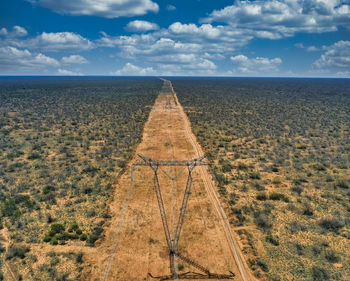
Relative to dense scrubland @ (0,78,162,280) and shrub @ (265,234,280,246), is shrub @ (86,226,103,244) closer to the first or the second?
dense scrubland @ (0,78,162,280)

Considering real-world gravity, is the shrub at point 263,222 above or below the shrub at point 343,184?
below

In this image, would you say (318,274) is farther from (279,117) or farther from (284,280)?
(279,117)

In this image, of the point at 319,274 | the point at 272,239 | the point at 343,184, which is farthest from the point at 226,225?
the point at 343,184

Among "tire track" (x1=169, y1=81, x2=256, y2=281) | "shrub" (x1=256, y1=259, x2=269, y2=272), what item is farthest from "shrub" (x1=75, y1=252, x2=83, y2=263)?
"shrub" (x1=256, y1=259, x2=269, y2=272)

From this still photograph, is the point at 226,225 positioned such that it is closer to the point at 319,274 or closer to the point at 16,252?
the point at 319,274

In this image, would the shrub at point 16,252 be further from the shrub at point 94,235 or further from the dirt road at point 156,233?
the dirt road at point 156,233

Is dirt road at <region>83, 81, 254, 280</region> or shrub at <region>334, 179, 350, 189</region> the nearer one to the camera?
dirt road at <region>83, 81, 254, 280</region>

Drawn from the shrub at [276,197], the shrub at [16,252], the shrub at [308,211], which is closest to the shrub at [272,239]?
the shrub at [308,211]

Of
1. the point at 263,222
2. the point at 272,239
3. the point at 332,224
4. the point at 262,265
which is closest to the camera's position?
the point at 262,265
